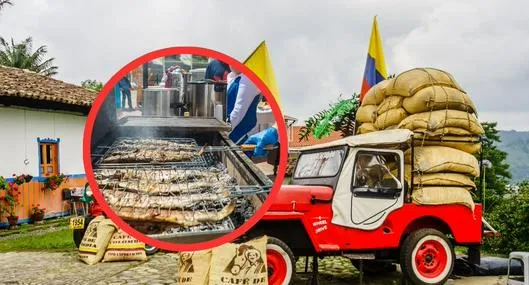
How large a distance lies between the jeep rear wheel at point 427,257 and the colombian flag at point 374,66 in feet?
13.0

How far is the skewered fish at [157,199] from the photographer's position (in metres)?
1.92

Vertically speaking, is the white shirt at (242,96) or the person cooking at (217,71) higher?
the person cooking at (217,71)

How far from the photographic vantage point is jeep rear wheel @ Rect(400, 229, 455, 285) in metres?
7.26

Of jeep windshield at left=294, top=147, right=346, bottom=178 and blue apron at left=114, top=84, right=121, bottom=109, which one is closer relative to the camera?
blue apron at left=114, top=84, right=121, bottom=109

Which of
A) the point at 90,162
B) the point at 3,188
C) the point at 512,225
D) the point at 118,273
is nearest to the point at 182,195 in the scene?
the point at 90,162

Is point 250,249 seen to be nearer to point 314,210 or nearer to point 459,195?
point 314,210

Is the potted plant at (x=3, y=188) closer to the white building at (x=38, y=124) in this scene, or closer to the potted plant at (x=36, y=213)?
the white building at (x=38, y=124)

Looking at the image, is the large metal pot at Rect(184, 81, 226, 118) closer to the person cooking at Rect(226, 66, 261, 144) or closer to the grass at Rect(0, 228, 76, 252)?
the person cooking at Rect(226, 66, 261, 144)

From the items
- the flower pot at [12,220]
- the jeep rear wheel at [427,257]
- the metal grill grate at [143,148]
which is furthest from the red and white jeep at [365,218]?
the flower pot at [12,220]

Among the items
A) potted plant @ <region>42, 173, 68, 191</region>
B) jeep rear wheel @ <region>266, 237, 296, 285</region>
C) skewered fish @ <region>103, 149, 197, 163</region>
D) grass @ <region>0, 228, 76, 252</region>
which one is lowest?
grass @ <region>0, 228, 76, 252</region>

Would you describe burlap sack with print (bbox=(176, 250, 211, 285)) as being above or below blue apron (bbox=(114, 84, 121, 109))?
below

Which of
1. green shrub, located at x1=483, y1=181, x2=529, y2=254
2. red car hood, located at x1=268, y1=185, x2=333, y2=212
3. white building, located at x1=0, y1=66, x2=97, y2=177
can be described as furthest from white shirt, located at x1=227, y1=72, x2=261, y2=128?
white building, located at x1=0, y1=66, x2=97, y2=177

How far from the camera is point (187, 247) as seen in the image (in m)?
1.95

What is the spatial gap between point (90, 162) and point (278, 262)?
499 centimetres
